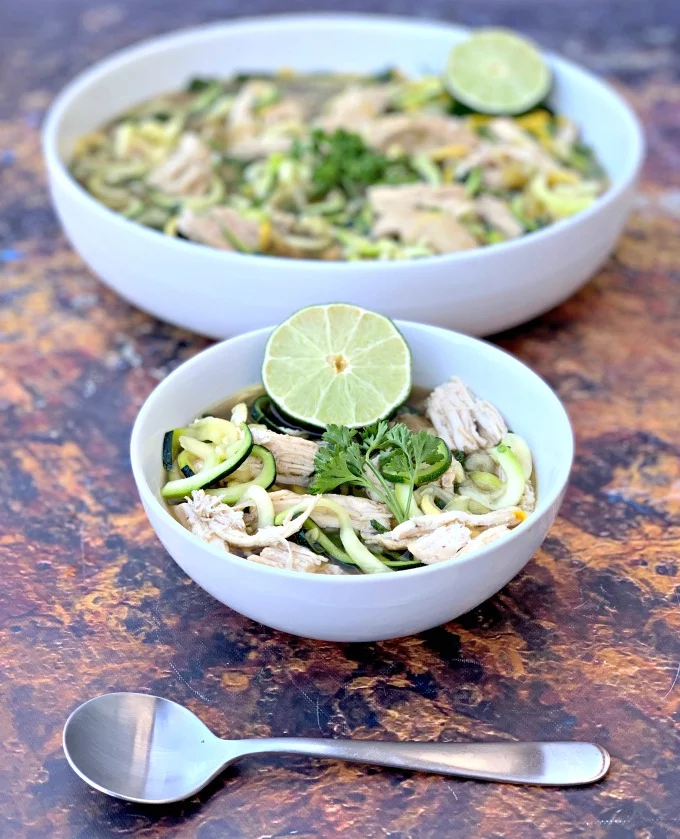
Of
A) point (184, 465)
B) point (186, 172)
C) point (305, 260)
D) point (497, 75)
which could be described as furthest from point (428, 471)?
point (497, 75)

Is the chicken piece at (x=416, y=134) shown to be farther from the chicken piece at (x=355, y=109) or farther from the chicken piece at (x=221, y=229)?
the chicken piece at (x=221, y=229)

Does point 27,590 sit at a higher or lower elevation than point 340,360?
lower

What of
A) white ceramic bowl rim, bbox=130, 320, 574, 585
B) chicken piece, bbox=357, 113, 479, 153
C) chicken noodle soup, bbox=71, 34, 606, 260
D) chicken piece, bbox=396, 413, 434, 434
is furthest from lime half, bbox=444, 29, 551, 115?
chicken piece, bbox=396, 413, 434, 434

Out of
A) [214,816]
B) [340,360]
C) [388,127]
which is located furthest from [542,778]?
[388,127]

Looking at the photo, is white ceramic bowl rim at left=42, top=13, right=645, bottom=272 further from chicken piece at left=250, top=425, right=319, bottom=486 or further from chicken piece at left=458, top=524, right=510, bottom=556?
chicken piece at left=458, top=524, right=510, bottom=556

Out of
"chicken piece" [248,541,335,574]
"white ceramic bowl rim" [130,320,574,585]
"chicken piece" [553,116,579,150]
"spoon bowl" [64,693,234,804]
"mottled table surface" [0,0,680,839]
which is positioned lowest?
"mottled table surface" [0,0,680,839]

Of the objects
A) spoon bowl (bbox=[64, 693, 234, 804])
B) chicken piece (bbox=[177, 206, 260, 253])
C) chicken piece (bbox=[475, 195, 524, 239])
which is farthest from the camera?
chicken piece (bbox=[475, 195, 524, 239])

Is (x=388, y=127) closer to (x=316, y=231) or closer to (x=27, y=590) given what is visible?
(x=316, y=231)
